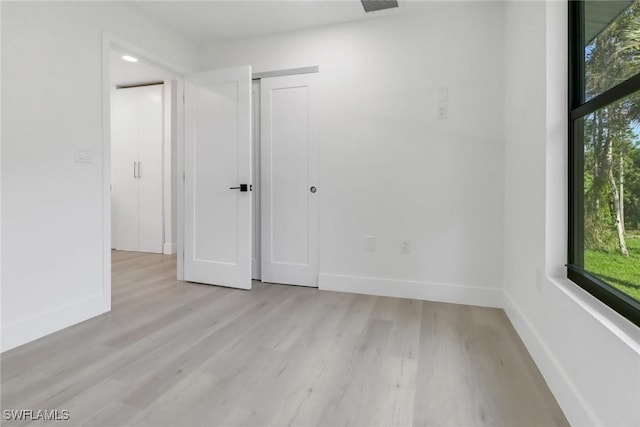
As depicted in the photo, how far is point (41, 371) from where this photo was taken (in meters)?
1.63

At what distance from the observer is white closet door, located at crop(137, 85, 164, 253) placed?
15.5ft

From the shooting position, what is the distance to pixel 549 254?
1.59 meters

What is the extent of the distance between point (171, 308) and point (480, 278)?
247cm

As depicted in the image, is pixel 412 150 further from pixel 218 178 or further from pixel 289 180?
pixel 218 178

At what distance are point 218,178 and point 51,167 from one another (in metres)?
1.27

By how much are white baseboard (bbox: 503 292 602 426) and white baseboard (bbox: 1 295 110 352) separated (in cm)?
281

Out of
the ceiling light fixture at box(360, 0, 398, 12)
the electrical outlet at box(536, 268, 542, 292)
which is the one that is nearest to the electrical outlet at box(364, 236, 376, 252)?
the electrical outlet at box(536, 268, 542, 292)

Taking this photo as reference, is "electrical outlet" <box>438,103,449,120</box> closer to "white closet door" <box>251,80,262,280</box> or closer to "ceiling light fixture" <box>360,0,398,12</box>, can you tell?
"ceiling light fixture" <box>360,0,398,12</box>

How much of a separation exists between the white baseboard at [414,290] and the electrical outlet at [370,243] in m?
0.26

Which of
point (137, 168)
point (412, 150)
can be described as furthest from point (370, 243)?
point (137, 168)

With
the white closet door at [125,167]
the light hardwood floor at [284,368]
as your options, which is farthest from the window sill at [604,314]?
the white closet door at [125,167]

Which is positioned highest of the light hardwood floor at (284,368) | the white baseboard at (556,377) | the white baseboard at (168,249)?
the white baseboard at (168,249)

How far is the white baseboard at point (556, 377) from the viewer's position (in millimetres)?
1171

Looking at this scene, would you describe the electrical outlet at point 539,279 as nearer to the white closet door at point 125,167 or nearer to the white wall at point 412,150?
the white wall at point 412,150
